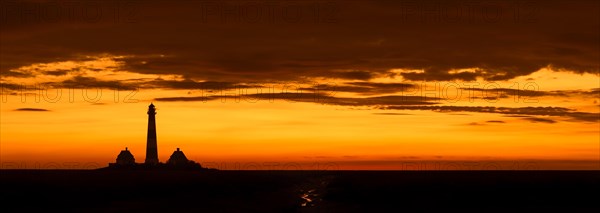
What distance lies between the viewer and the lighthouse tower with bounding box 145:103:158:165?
7224 inches

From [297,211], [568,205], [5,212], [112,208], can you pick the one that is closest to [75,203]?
[112,208]

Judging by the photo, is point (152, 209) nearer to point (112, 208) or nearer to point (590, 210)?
point (112, 208)

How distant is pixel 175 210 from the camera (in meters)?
59.7

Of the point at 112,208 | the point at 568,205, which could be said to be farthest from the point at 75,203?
the point at 568,205

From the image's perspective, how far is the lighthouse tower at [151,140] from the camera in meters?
184

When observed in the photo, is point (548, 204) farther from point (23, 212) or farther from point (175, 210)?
point (23, 212)

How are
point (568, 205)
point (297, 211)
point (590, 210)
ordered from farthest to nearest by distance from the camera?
point (568, 205), point (590, 210), point (297, 211)

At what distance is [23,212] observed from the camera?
5884 centimetres

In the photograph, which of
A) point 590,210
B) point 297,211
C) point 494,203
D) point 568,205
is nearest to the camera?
point 297,211

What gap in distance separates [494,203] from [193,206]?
2846cm

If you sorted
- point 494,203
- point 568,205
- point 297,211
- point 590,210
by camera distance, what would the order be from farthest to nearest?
point 494,203, point 568,205, point 590,210, point 297,211

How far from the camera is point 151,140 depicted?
189375 millimetres

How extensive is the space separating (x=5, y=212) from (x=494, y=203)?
4291 centimetres

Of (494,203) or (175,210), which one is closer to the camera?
(175,210)
